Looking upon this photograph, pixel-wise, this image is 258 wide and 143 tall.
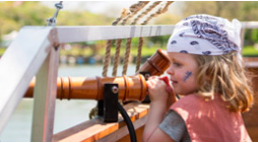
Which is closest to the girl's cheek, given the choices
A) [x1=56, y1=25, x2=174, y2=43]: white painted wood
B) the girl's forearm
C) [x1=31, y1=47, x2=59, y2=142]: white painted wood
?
the girl's forearm

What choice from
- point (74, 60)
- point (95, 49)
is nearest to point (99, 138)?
point (74, 60)

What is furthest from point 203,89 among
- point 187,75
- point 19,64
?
point 19,64

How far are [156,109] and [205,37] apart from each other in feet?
0.78

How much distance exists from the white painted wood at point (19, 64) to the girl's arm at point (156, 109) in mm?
459

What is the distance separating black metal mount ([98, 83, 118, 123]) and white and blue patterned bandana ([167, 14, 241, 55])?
0.20m

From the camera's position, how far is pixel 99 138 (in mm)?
1205

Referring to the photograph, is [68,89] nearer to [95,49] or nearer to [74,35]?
[74,35]

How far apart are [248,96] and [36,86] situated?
0.60 meters

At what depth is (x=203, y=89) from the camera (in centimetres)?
117

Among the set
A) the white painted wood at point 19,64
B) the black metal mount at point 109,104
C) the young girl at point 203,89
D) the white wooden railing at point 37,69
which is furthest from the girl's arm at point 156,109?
the white painted wood at point 19,64

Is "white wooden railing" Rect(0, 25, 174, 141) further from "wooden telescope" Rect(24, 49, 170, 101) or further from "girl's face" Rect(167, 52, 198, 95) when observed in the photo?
"girl's face" Rect(167, 52, 198, 95)

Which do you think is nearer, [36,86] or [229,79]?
[36,86]

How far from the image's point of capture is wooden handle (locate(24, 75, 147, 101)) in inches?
44.3

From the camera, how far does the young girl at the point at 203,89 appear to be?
1.12 m
